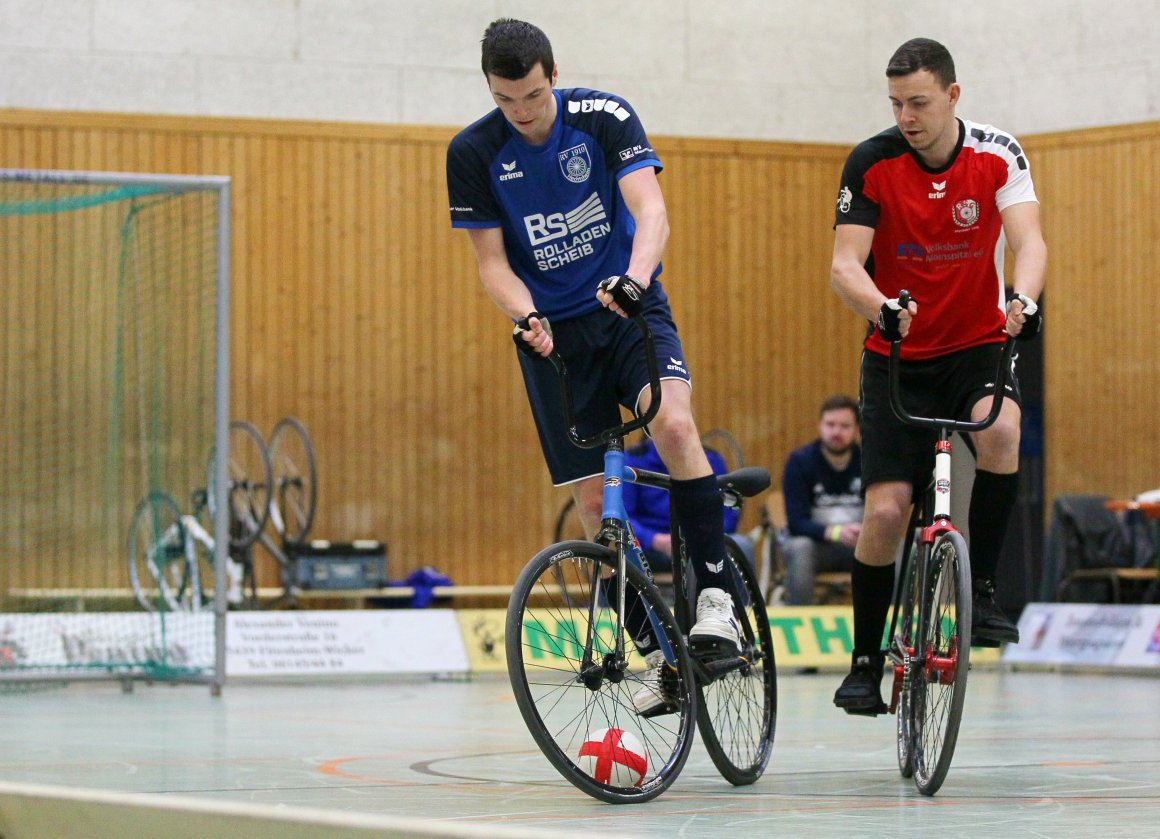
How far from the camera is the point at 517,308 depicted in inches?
178

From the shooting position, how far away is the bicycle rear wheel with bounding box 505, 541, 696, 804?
4.05 metres

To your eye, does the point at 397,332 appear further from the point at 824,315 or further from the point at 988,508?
the point at 988,508

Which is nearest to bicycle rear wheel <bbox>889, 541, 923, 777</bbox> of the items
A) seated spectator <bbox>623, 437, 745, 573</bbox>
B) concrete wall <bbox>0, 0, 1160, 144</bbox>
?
seated spectator <bbox>623, 437, 745, 573</bbox>

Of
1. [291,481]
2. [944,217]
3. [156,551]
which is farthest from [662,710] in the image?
[291,481]

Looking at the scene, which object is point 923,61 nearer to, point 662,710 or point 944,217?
point 944,217

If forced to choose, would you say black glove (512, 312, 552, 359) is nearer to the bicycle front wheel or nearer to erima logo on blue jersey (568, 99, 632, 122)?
erima logo on blue jersey (568, 99, 632, 122)

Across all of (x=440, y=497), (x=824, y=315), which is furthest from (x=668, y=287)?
(x=440, y=497)

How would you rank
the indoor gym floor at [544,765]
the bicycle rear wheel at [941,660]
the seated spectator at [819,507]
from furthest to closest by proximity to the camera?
the seated spectator at [819,507] < the bicycle rear wheel at [941,660] < the indoor gym floor at [544,765]

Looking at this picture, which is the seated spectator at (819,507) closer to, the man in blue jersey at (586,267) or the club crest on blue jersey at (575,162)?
the man in blue jersey at (586,267)

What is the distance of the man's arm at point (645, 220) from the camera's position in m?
4.36

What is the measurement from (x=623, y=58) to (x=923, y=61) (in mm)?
9683

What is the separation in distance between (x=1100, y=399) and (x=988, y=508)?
30.5 ft

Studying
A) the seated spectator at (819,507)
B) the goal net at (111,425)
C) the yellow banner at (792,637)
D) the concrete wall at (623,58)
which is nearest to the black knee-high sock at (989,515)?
the goal net at (111,425)

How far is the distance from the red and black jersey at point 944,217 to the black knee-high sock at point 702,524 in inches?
29.4
